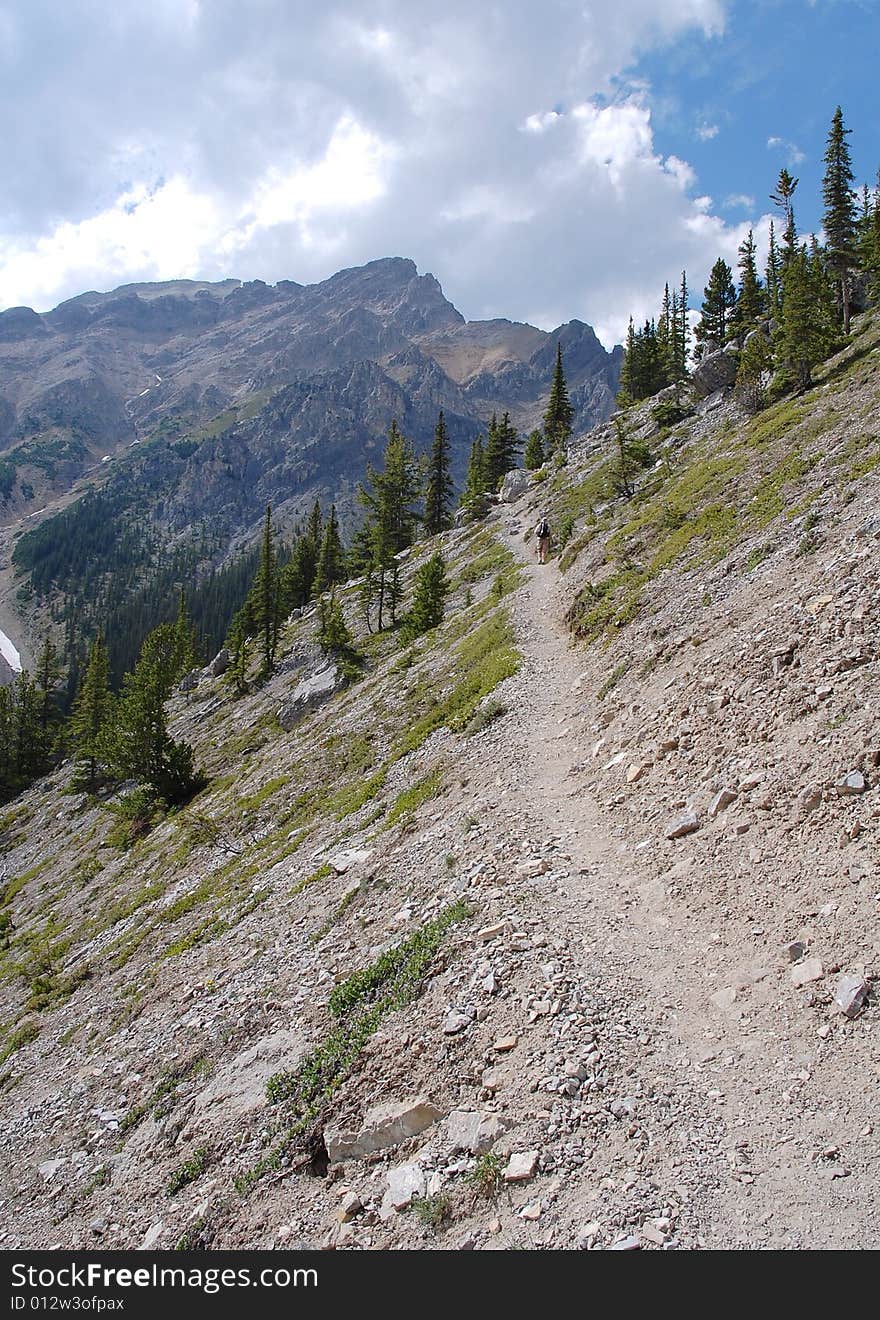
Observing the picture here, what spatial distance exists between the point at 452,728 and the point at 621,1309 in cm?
1867

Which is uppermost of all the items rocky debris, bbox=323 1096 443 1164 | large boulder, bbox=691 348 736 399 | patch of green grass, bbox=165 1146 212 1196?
large boulder, bbox=691 348 736 399

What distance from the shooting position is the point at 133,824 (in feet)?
144

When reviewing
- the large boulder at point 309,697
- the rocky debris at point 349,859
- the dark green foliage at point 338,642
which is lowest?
the rocky debris at point 349,859

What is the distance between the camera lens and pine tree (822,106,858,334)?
175ft

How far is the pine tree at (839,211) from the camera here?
53.4m

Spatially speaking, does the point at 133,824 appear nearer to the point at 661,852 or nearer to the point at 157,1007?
the point at 157,1007

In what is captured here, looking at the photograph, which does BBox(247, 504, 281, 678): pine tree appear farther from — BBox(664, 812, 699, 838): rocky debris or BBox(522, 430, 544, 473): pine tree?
BBox(664, 812, 699, 838): rocky debris

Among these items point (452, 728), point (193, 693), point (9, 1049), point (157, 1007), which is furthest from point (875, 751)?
point (193, 693)

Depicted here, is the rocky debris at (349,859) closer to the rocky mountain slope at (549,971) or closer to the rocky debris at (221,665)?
the rocky mountain slope at (549,971)

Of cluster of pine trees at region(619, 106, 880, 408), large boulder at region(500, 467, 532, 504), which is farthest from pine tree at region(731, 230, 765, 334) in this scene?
large boulder at region(500, 467, 532, 504)

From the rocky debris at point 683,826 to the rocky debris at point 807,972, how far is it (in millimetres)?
3732

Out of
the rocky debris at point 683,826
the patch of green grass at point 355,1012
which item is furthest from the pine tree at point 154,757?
the rocky debris at point 683,826

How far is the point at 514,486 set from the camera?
266ft

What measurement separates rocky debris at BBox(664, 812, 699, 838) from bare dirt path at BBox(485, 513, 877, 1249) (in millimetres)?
555
